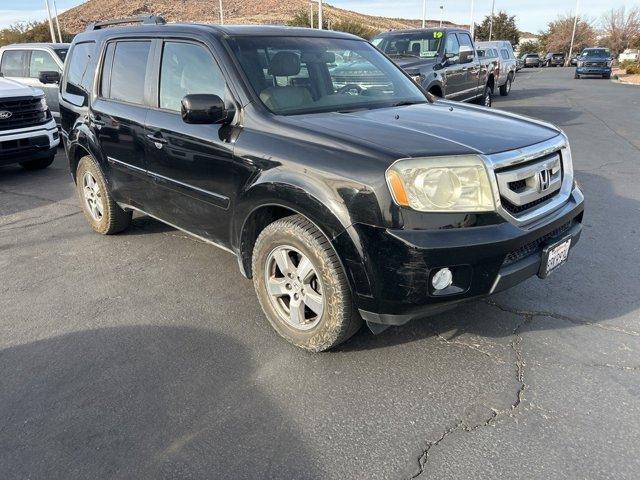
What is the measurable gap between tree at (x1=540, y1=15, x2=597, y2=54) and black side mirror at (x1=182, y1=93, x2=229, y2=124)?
83.7m

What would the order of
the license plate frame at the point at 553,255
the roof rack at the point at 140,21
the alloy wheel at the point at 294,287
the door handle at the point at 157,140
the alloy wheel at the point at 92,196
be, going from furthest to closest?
1. the alloy wheel at the point at 92,196
2. the roof rack at the point at 140,21
3. the door handle at the point at 157,140
4. the alloy wheel at the point at 294,287
5. the license plate frame at the point at 553,255

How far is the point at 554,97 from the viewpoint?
756 inches

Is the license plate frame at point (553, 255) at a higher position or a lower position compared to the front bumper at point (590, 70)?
higher

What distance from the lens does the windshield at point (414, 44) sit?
10542 millimetres

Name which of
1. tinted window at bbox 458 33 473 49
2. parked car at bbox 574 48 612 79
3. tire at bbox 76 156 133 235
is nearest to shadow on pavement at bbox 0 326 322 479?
tire at bbox 76 156 133 235

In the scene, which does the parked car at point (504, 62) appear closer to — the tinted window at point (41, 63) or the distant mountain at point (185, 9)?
the tinted window at point (41, 63)

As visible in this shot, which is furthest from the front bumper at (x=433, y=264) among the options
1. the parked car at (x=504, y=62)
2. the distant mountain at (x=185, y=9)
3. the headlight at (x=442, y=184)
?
the distant mountain at (x=185, y=9)

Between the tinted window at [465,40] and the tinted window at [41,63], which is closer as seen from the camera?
the tinted window at [41,63]

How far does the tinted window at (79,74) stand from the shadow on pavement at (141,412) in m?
2.67

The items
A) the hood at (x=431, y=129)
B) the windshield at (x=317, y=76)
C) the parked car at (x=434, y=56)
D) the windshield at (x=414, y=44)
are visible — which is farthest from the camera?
the windshield at (x=414, y=44)

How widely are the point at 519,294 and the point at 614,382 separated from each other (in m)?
1.08

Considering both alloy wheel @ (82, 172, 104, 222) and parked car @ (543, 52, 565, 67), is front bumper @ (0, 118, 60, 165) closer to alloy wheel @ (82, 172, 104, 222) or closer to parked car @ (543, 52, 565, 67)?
alloy wheel @ (82, 172, 104, 222)

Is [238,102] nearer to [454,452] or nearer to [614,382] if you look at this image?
[454,452]

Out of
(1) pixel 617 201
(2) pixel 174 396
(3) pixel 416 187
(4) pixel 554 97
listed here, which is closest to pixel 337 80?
(3) pixel 416 187
